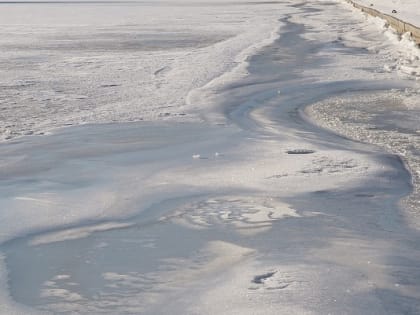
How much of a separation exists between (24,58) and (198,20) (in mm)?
17071

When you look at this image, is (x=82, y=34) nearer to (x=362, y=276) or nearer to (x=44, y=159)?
(x=44, y=159)

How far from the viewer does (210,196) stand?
664 cm

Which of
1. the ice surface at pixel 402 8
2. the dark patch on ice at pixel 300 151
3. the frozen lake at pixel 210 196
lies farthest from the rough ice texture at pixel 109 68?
the ice surface at pixel 402 8

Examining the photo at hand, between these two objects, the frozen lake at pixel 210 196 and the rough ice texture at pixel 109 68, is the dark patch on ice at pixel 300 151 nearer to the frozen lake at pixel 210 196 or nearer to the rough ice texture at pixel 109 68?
the frozen lake at pixel 210 196

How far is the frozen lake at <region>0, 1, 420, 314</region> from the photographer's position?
4613 millimetres

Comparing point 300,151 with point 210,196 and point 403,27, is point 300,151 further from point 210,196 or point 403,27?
point 403,27

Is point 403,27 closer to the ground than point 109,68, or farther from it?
closer to the ground

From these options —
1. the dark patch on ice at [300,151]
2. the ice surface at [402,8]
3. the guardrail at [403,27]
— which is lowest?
the ice surface at [402,8]

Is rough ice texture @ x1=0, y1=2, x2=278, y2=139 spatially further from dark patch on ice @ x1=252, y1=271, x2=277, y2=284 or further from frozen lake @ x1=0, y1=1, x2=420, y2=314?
dark patch on ice @ x1=252, y1=271, x2=277, y2=284

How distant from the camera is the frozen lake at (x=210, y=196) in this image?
4.61 m

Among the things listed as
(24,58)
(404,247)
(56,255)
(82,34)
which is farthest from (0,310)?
(82,34)

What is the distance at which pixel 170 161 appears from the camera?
790 cm

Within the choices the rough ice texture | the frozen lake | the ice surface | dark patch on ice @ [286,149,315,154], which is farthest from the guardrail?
dark patch on ice @ [286,149,315,154]

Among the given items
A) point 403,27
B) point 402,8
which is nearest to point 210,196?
point 403,27
